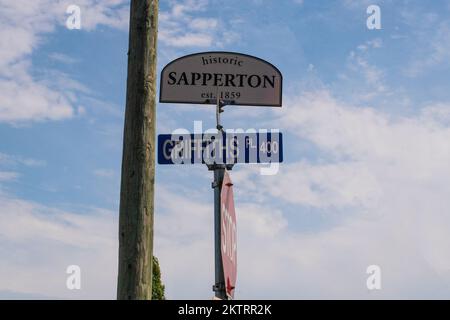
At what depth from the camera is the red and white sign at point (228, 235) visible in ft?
21.2

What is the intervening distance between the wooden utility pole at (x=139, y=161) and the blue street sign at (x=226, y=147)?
0.44 metres

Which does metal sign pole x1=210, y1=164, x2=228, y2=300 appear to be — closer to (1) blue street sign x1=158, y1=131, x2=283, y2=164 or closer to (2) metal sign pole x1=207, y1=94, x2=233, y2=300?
(2) metal sign pole x1=207, y1=94, x2=233, y2=300

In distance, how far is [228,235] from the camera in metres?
6.69

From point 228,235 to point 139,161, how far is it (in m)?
1.16

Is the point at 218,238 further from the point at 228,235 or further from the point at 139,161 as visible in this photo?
the point at 139,161

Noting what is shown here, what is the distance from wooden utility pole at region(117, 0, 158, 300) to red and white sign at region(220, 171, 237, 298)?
0.72 m

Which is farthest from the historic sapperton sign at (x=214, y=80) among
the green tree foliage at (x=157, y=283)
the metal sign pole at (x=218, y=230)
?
the green tree foliage at (x=157, y=283)

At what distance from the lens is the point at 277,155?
272 inches

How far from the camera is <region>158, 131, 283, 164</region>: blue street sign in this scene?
685cm

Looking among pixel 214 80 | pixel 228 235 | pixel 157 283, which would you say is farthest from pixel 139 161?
pixel 157 283

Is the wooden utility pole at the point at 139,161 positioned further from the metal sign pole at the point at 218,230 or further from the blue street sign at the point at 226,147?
the metal sign pole at the point at 218,230
